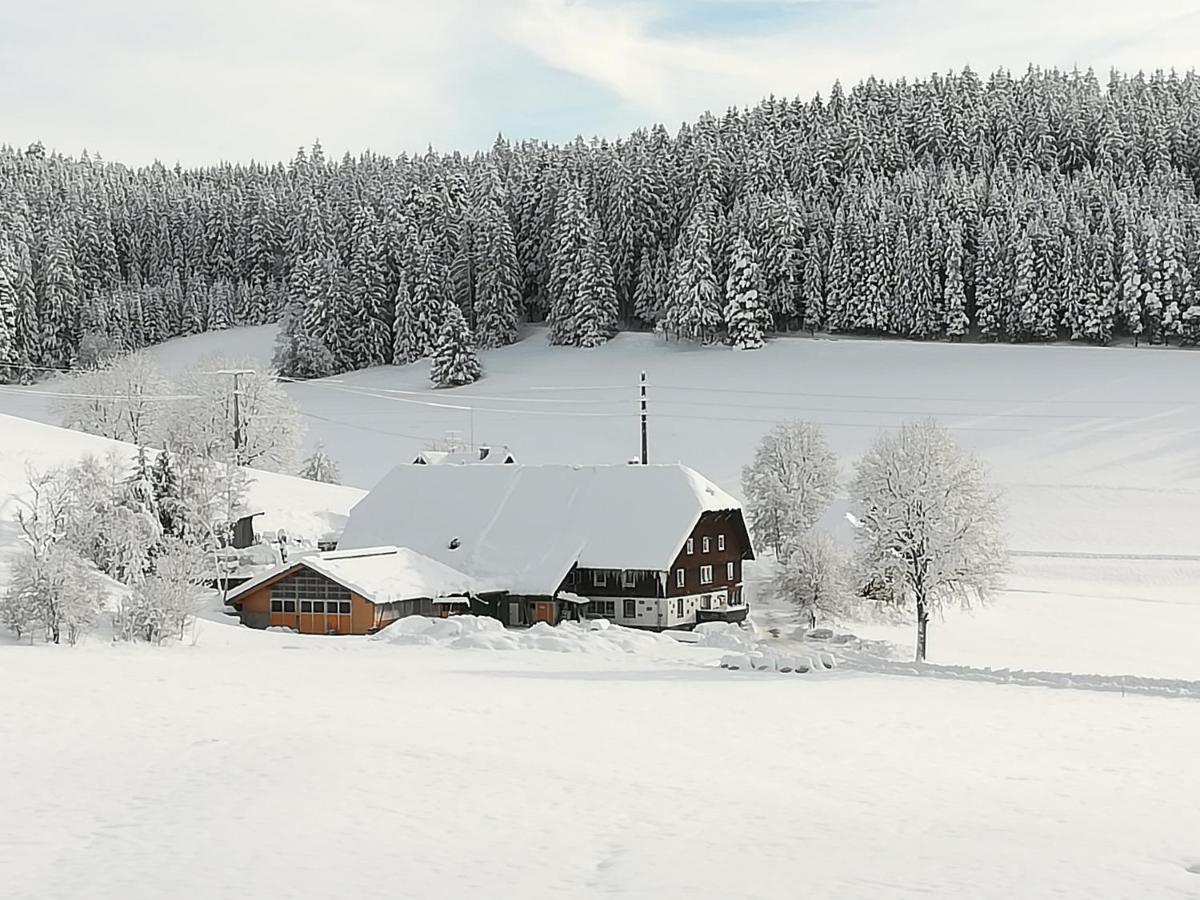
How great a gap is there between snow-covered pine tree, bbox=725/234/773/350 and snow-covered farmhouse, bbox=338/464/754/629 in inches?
1716

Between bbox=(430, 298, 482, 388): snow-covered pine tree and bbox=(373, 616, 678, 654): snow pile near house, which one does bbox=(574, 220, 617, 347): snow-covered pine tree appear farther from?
bbox=(373, 616, 678, 654): snow pile near house

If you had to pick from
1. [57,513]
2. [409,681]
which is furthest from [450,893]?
[57,513]

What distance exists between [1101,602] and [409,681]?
1101 inches

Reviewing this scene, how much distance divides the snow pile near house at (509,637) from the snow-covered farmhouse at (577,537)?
4.74m

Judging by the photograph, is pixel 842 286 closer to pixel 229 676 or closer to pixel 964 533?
pixel 964 533

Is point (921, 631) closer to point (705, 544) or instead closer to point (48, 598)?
point (705, 544)

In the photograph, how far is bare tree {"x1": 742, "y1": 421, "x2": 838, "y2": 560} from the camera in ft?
166

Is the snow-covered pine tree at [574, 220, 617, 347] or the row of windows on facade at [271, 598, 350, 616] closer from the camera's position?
the row of windows on facade at [271, 598, 350, 616]

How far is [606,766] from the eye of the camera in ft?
55.6

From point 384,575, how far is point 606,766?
2284 centimetres

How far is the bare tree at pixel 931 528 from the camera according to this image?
37688mm

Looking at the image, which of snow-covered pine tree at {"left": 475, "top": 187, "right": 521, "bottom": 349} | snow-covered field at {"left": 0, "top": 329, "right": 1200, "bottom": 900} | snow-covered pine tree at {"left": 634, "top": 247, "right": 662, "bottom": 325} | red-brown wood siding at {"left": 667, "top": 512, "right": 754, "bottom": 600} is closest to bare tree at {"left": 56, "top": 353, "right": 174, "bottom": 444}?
snow-covered field at {"left": 0, "top": 329, "right": 1200, "bottom": 900}

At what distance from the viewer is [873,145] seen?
104m

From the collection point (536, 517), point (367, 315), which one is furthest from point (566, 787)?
point (367, 315)
